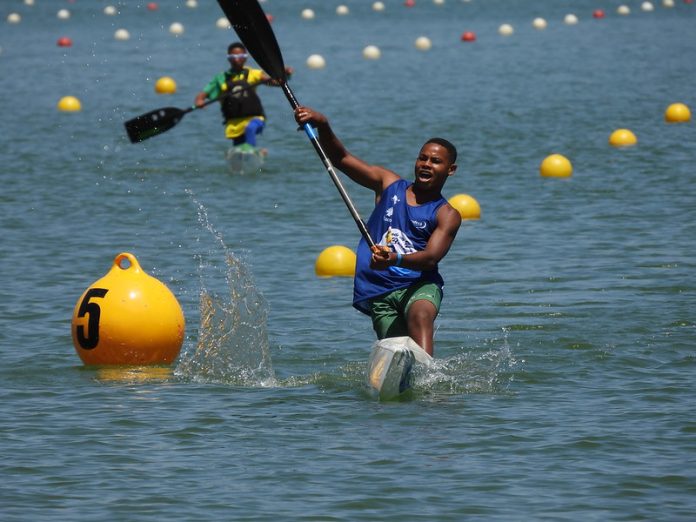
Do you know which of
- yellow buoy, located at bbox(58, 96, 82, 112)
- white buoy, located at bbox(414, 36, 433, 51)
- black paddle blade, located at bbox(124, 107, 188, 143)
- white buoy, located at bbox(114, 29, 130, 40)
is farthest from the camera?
white buoy, located at bbox(114, 29, 130, 40)

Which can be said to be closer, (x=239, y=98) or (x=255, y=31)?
(x=255, y=31)

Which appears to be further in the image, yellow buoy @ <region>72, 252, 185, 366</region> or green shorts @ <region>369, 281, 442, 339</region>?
yellow buoy @ <region>72, 252, 185, 366</region>

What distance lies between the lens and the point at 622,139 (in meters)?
22.5

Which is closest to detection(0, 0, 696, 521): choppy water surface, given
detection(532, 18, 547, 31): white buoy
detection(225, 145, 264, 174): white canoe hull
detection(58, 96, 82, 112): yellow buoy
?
detection(225, 145, 264, 174): white canoe hull

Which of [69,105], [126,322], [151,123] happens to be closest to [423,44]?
[69,105]

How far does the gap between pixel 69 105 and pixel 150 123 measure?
19747mm

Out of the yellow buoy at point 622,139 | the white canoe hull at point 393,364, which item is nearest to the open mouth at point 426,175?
the white canoe hull at point 393,364

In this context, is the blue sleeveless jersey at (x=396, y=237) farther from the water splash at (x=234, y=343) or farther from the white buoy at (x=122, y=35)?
the white buoy at (x=122, y=35)

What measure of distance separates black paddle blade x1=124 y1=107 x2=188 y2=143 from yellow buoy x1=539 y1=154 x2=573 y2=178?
34.0ft

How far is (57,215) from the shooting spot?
57.4 feet

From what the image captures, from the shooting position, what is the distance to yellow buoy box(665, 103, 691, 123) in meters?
24.9

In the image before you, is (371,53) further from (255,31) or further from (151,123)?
(151,123)

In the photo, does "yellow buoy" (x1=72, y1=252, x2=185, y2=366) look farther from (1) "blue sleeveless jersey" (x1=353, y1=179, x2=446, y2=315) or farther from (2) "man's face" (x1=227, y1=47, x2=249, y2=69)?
(2) "man's face" (x1=227, y1=47, x2=249, y2=69)

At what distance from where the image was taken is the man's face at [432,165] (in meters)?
9.33
